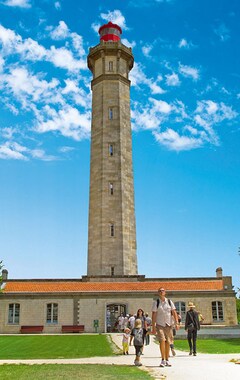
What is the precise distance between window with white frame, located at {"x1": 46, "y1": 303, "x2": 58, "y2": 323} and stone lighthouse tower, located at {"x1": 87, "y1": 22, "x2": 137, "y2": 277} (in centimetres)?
542

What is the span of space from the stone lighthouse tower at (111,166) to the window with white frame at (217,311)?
7922 mm

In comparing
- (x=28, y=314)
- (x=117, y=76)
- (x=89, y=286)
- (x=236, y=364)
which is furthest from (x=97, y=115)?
(x=236, y=364)

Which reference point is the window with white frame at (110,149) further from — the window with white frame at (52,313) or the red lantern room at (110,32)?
the window with white frame at (52,313)

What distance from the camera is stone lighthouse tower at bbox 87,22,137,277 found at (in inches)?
1565

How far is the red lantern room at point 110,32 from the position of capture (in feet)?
154

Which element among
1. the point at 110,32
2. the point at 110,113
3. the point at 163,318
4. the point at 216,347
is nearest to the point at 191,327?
the point at 163,318

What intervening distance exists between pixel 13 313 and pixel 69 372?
2486cm

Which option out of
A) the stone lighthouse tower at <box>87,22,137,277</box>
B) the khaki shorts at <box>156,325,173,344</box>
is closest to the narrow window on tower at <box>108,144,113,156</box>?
the stone lighthouse tower at <box>87,22,137,277</box>

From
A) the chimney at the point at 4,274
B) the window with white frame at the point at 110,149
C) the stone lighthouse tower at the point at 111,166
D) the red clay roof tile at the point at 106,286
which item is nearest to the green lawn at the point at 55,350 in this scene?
the red clay roof tile at the point at 106,286

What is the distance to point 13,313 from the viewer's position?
1342 inches

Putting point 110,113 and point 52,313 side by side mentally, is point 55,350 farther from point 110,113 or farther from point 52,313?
point 110,113

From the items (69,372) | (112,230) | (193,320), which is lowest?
(69,372)

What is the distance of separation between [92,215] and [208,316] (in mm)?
12965

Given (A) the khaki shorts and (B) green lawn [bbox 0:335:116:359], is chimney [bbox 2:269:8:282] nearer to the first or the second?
(B) green lawn [bbox 0:335:116:359]
